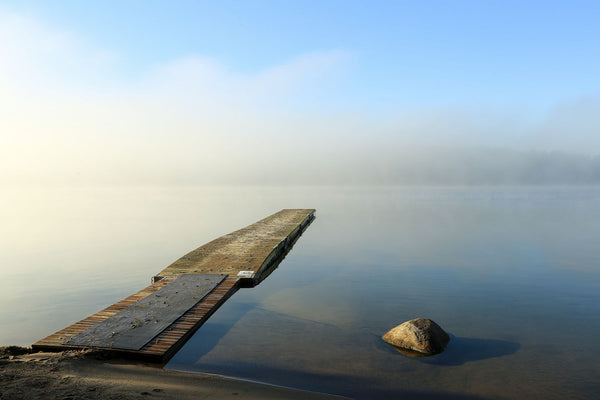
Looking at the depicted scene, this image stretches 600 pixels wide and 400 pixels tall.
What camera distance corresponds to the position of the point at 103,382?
A: 6320mm

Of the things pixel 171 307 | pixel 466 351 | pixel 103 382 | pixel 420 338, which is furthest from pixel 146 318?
pixel 466 351

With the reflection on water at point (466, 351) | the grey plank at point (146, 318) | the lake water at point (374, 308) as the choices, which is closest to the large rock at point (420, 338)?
the reflection on water at point (466, 351)

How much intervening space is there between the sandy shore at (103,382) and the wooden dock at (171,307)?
0.45m

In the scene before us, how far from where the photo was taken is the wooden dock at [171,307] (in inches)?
313

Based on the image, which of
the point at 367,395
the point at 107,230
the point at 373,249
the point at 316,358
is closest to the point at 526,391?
the point at 367,395

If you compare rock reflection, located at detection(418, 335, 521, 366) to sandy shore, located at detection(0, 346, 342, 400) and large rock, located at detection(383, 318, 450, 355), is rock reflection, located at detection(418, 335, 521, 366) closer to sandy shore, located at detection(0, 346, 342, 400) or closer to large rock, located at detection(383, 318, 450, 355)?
large rock, located at detection(383, 318, 450, 355)

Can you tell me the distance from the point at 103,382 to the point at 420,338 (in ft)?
20.5

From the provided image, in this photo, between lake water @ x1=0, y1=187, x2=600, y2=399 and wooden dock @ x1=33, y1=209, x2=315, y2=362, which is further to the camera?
wooden dock @ x1=33, y1=209, x2=315, y2=362

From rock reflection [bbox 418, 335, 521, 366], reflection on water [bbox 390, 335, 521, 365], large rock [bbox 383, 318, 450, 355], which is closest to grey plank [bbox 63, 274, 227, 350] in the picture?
large rock [bbox 383, 318, 450, 355]

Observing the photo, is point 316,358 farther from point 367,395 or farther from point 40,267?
point 40,267

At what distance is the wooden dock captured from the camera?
7941 mm

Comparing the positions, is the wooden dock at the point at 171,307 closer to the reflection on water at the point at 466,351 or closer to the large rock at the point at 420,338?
the large rock at the point at 420,338

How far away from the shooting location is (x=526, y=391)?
23.1 feet

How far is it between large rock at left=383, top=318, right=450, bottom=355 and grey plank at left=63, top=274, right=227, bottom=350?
5.26 metres
